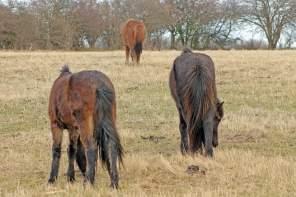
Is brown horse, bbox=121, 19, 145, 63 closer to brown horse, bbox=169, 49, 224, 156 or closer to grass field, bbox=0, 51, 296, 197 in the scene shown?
grass field, bbox=0, 51, 296, 197

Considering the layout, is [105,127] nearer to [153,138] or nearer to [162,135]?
[153,138]

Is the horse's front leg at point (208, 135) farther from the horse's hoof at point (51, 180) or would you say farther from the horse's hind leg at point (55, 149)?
the horse's hoof at point (51, 180)

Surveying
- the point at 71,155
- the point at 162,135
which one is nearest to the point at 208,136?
the point at 71,155

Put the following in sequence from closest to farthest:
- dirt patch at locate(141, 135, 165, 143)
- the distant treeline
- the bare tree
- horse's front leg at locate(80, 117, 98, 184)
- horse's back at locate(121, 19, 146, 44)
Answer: horse's front leg at locate(80, 117, 98, 184), dirt patch at locate(141, 135, 165, 143), horse's back at locate(121, 19, 146, 44), the distant treeline, the bare tree

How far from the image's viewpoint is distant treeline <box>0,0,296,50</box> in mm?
39500

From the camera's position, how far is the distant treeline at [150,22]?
39.5 metres

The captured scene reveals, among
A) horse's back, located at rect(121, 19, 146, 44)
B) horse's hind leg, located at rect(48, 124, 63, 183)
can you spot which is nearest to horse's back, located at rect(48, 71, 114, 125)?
horse's hind leg, located at rect(48, 124, 63, 183)

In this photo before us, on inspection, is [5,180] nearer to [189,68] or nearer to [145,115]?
[189,68]

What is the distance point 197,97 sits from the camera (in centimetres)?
788

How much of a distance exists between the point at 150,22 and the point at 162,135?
109 feet

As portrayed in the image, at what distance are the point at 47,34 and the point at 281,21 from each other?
1888 cm

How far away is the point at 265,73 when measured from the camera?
18234 millimetres

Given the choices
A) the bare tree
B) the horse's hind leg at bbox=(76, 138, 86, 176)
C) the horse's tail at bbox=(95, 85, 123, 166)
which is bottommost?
the horse's hind leg at bbox=(76, 138, 86, 176)

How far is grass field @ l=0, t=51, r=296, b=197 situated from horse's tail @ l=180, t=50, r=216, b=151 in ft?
1.37
